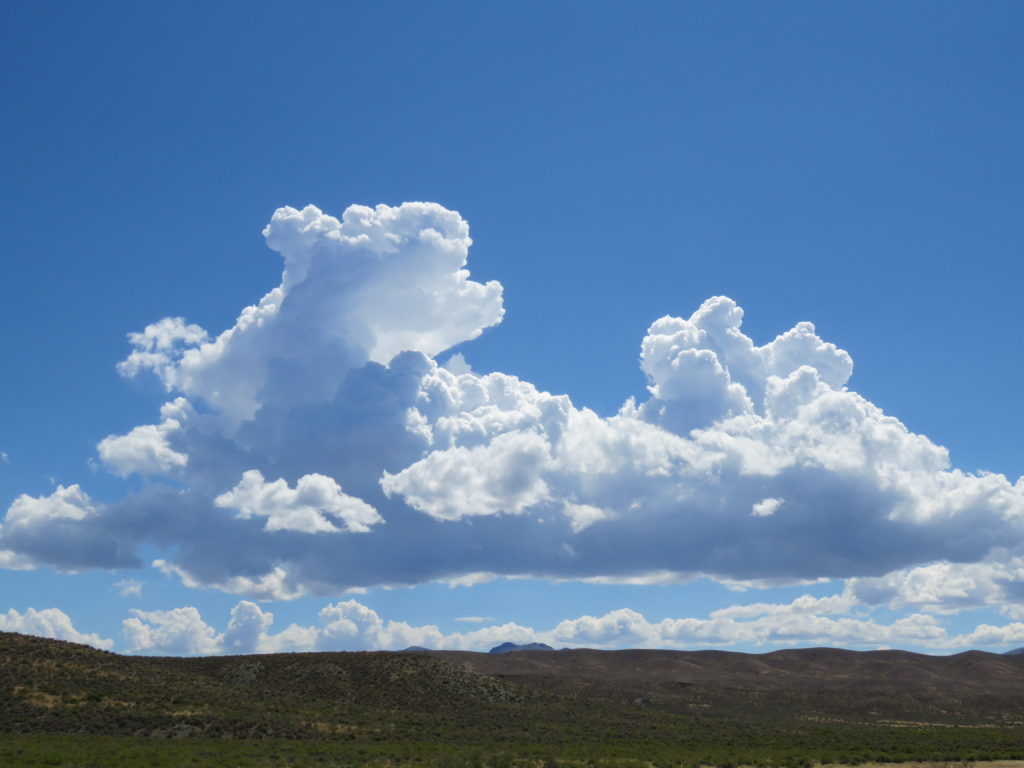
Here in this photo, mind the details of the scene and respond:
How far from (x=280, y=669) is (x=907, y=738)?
5818 centimetres

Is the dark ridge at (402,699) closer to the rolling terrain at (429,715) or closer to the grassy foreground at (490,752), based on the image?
the rolling terrain at (429,715)

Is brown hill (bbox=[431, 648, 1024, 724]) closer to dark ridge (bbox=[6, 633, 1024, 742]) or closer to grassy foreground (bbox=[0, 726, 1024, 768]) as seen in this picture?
dark ridge (bbox=[6, 633, 1024, 742])

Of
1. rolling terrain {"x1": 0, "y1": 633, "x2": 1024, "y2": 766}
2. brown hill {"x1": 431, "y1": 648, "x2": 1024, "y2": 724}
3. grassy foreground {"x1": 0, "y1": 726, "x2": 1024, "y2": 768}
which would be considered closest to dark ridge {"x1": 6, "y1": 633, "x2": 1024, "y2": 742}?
rolling terrain {"x1": 0, "y1": 633, "x2": 1024, "y2": 766}

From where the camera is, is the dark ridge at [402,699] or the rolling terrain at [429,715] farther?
the dark ridge at [402,699]

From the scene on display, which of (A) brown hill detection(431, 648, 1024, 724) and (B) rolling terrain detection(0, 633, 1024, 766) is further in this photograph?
(A) brown hill detection(431, 648, 1024, 724)

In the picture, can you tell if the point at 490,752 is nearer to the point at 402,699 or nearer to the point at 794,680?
the point at 402,699

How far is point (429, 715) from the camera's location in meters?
75.3

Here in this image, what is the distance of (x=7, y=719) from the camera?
57656 mm

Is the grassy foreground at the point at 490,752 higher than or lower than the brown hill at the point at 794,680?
higher

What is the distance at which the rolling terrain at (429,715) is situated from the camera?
174 feet

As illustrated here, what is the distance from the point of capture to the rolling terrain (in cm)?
5306

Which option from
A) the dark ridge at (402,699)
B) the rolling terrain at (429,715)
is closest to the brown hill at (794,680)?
the dark ridge at (402,699)

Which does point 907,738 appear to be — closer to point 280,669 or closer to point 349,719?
A: point 349,719

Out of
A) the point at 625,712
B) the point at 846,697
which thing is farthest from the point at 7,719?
the point at 846,697
